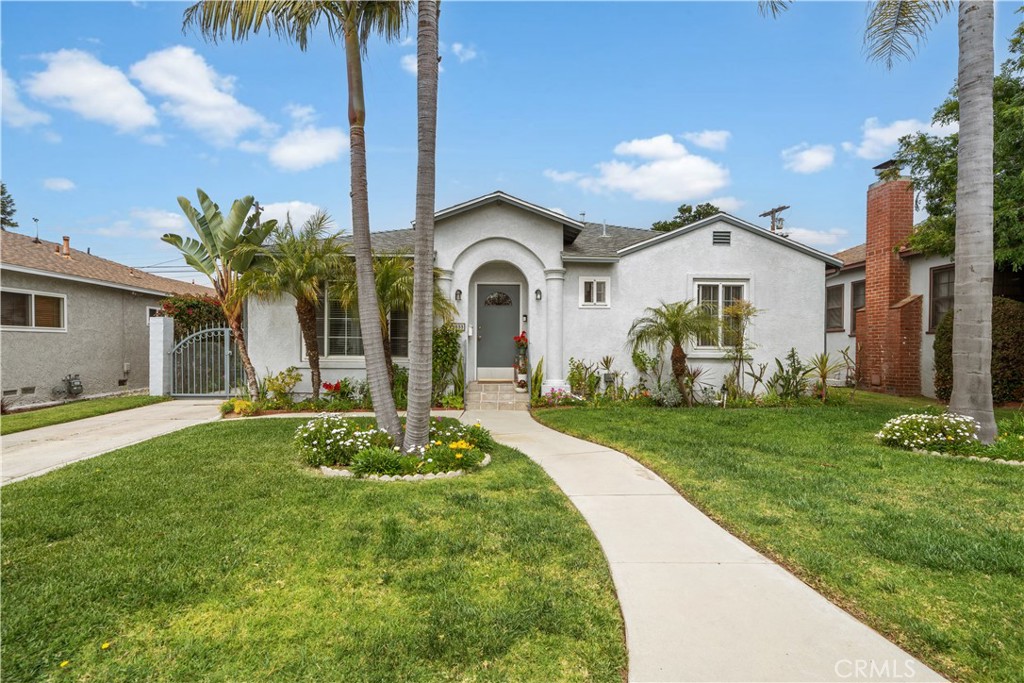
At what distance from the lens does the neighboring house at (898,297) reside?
45.6 feet

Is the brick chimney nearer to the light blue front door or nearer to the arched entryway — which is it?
the arched entryway

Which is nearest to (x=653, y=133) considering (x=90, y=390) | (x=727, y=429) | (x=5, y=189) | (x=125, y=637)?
(x=727, y=429)

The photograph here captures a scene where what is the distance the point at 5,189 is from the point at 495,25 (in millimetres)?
35215

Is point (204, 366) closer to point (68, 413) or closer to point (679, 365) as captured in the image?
point (68, 413)

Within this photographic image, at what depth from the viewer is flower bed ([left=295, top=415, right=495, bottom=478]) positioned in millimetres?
6094

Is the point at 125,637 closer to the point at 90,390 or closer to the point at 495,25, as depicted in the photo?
the point at 495,25

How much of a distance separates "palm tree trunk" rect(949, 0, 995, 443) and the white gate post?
16.6m

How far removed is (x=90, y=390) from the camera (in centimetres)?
1408

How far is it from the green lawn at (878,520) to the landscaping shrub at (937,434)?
39 cm

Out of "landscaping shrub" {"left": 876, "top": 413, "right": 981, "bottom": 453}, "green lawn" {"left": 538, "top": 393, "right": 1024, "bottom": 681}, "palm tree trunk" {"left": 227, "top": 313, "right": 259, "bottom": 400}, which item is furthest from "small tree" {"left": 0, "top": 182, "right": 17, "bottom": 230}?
"landscaping shrub" {"left": 876, "top": 413, "right": 981, "bottom": 453}

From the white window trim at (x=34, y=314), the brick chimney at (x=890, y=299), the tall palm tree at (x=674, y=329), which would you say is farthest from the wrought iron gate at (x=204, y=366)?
the brick chimney at (x=890, y=299)

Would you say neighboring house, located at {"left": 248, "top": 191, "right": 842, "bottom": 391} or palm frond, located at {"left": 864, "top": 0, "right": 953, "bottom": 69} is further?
neighboring house, located at {"left": 248, "top": 191, "right": 842, "bottom": 391}

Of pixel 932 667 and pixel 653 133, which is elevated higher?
pixel 653 133

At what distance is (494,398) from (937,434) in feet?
26.2
